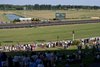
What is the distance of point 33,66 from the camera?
2295 centimetres

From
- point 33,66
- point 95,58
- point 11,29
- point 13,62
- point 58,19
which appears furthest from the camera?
point 58,19

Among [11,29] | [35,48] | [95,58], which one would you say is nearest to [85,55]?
[95,58]

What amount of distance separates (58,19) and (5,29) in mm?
32984

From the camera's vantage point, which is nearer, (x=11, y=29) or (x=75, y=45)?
(x=75, y=45)

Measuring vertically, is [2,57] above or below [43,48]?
above

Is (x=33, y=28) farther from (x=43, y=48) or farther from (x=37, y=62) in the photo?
(x=37, y=62)

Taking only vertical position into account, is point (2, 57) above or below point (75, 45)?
above

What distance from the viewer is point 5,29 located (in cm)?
7025

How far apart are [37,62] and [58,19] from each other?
77.1 meters

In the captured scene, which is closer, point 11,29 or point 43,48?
point 43,48

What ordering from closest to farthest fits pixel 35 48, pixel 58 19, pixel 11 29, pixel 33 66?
pixel 33 66
pixel 35 48
pixel 11 29
pixel 58 19

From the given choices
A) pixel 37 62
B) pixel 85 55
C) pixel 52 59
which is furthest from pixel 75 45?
pixel 37 62

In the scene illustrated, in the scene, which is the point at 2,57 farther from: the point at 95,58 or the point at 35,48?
the point at 35,48

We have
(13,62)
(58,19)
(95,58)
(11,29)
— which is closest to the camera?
(13,62)
